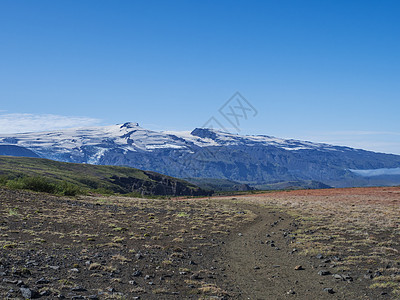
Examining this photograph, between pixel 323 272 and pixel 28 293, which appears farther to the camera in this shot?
pixel 323 272

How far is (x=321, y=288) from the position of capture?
1427 centimetres

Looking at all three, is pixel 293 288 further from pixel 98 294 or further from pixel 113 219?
pixel 113 219

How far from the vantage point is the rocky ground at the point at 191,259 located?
13.3 meters

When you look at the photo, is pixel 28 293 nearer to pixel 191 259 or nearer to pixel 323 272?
pixel 191 259

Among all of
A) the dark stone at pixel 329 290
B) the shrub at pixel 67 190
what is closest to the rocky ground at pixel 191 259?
the dark stone at pixel 329 290

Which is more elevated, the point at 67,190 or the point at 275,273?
the point at 275,273

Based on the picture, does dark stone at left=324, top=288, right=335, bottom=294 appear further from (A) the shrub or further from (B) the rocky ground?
(A) the shrub

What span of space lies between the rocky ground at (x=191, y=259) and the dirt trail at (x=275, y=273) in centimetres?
5

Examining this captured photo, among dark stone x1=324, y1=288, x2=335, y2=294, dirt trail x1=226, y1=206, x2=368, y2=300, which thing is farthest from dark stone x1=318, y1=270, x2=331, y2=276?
dark stone x1=324, y1=288, x2=335, y2=294

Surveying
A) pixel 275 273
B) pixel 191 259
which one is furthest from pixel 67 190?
pixel 275 273

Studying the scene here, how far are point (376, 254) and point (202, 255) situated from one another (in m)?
10.1

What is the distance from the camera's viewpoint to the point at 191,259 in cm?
1878

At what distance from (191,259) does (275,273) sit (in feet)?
15.9

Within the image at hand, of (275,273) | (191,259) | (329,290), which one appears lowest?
(191,259)
